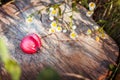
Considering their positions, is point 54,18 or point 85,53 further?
point 54,18

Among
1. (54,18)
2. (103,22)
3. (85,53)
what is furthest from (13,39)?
(103,22)

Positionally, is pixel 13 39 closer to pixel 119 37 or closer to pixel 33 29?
pixel 33 29

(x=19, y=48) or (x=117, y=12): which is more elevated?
(x=117, y=12)
